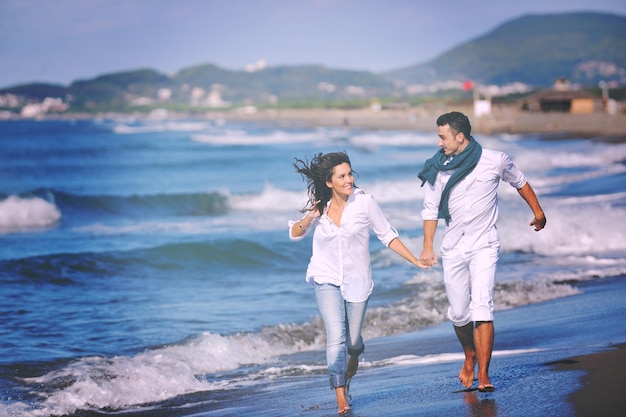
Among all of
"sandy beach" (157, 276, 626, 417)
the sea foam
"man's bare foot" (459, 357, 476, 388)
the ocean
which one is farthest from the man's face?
the sea foam

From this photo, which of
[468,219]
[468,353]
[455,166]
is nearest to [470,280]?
[468,219]

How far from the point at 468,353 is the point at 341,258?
116 cm

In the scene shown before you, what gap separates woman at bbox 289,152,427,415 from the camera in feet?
18.4

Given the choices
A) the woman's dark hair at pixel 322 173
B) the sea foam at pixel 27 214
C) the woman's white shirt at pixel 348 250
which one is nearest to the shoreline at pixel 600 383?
the woman's white shirt at pixel 348 250

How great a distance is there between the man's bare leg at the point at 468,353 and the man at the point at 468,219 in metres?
0.11

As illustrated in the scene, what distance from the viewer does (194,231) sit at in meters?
20.3

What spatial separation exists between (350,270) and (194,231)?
49.1 feet

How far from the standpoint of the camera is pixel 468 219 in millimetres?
5773

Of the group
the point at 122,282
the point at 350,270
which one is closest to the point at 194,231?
the point at 122,282

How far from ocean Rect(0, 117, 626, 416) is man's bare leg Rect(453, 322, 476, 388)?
3.43 feet

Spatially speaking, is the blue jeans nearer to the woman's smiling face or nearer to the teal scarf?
the woman's smiling face

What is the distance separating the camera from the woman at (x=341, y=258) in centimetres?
561

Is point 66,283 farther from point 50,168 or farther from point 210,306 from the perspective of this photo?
point 50,168

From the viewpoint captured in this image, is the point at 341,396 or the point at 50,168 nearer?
the point at 341,396
